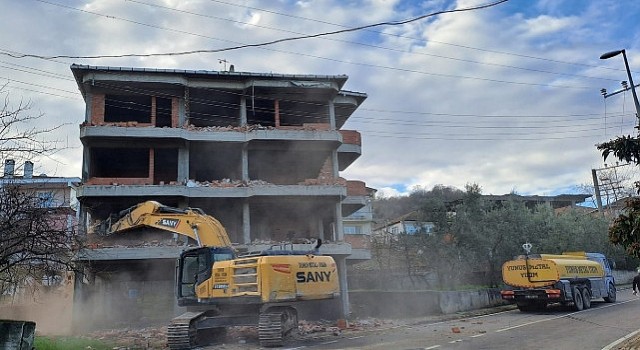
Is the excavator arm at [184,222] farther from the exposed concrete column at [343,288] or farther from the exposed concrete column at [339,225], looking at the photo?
the exposed concrete column at [339,225]

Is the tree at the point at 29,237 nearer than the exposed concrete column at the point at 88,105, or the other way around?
the tree at the point at 29,237

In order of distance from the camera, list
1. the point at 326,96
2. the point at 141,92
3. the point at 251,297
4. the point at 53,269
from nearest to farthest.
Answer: the point at 53,269
the point at 251,297
the point at 141,92
the point at 326,96

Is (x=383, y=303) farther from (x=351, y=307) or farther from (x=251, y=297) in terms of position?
(x=251, y=297)

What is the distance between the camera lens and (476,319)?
64.9ft

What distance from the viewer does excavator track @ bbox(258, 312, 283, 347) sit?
13.7m

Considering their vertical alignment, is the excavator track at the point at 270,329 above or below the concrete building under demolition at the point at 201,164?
below

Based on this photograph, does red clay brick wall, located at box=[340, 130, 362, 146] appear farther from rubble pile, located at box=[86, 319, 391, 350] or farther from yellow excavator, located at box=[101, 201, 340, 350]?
yellow excavator, located at box=[101, 201, 340, 350]

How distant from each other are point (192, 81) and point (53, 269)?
15216 mm

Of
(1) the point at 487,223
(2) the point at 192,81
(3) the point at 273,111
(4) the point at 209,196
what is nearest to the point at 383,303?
(1) the point at 487,223

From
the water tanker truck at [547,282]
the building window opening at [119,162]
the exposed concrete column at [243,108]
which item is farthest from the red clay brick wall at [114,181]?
the water tanker truck at [547,282]

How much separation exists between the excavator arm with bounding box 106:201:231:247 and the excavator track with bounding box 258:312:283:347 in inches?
148

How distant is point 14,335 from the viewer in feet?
30.5

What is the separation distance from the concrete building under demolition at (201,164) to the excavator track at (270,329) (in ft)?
26.6

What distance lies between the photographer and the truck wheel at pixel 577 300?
21.1 m
